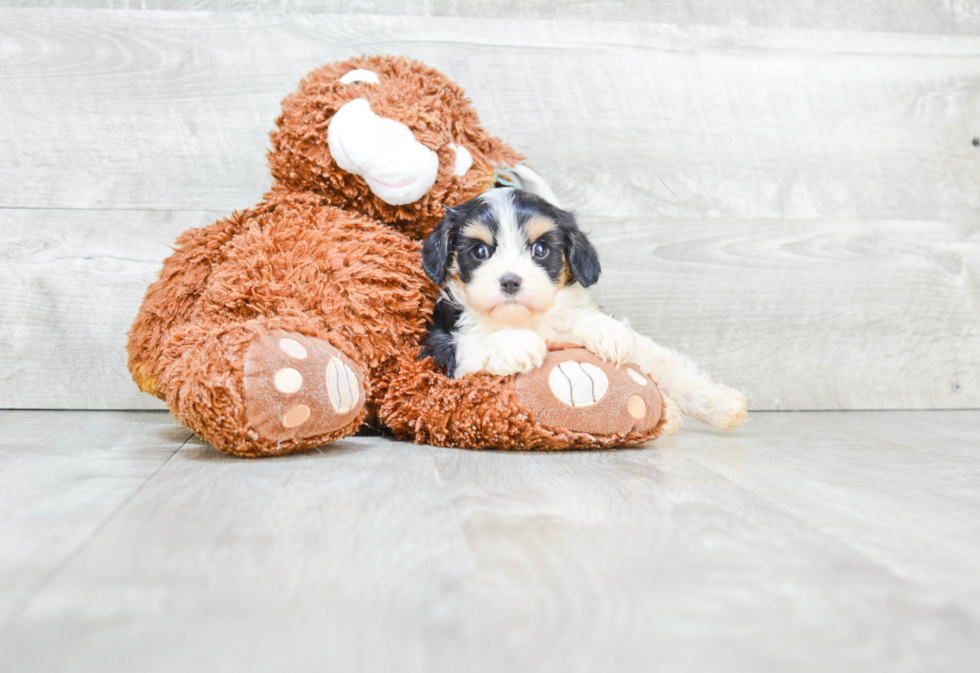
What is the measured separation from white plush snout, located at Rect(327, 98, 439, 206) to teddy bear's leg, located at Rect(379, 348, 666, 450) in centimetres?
41

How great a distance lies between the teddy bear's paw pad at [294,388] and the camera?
118cm

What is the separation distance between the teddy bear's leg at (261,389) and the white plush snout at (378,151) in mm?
366

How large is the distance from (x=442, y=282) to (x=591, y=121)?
809 mm

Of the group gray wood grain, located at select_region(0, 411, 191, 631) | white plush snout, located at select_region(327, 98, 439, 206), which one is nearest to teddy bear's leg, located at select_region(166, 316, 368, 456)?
gray wood grain, located at select_region(0, 411, 191, 631)

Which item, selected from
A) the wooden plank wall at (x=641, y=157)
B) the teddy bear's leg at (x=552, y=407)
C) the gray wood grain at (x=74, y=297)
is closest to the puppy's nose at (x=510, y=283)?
the teddy bear's leg at (x=552, y=407)

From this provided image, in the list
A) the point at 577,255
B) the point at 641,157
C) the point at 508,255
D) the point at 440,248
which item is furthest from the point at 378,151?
the point at 641,157

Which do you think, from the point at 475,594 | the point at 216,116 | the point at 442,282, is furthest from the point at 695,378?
the point at 216,116

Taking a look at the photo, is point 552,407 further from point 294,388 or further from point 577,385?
point 294,388

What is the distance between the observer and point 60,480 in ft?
3.51

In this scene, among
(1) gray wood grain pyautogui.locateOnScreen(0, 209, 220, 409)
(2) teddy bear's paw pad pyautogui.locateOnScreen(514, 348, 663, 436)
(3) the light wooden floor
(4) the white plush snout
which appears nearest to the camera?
(3) the light wooden floor

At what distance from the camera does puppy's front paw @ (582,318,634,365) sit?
1415 mm

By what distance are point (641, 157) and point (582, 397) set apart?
3.22 feet

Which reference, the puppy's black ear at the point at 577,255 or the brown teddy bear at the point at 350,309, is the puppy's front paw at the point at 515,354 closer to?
the brown teddy bear at the point at 350,309

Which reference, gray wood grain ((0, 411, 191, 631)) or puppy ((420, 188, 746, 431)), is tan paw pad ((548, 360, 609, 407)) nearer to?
puppy ((420, 188, 746, 431))
